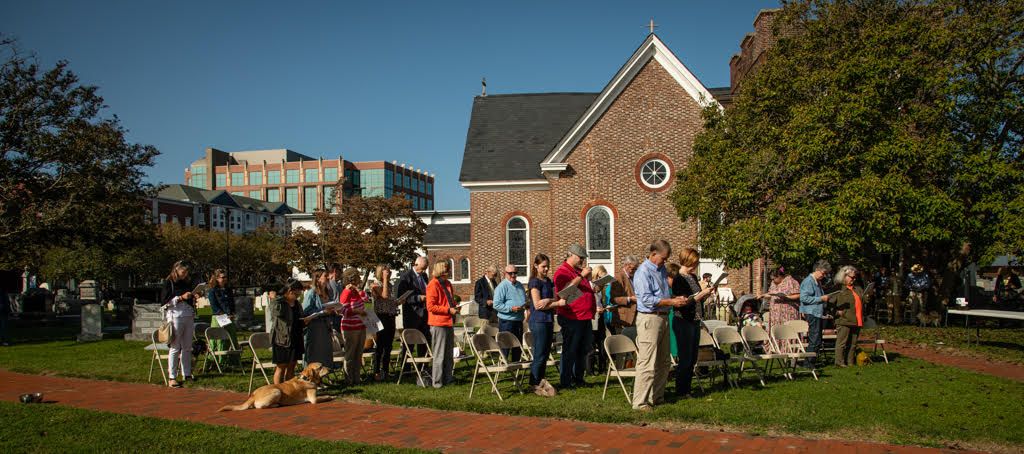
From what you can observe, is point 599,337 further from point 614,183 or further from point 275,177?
point 275,177

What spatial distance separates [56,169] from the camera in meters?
22.5

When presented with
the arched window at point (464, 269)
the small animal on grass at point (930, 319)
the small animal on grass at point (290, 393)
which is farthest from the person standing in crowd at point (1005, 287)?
the arched window at point (464, 269)

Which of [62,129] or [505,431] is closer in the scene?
[505,431]

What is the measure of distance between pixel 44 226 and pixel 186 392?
14.5 m

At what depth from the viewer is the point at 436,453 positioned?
641 cm

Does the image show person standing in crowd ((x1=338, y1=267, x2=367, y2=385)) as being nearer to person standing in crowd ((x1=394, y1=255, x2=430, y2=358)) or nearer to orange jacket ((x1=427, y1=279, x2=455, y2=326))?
person standing in crowd ((x1=394, y1=255, x2=430, y2=358))

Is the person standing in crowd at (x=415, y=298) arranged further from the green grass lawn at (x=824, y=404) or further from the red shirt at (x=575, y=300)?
the red shirt at (x=575, y=300)

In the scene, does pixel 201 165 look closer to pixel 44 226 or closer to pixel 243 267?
pixel 243 267

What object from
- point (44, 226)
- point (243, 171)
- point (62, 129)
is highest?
point (243, 171)

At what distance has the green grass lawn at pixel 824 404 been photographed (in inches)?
283

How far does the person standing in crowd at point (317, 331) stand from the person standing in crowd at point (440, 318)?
1.42 m

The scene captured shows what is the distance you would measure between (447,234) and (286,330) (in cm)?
4551

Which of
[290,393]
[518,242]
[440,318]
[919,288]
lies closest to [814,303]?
[440,318]

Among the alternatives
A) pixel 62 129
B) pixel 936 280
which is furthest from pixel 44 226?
pixel 936 280
